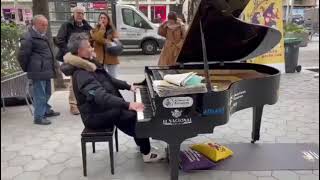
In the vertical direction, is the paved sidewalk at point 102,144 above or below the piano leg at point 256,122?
below

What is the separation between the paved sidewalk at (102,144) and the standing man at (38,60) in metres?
0.38

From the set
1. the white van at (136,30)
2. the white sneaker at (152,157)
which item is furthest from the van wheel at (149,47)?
the white sneaker at (152,157)

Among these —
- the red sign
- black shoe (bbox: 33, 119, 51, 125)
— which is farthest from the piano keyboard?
the red sign

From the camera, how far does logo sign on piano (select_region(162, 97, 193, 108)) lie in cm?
284

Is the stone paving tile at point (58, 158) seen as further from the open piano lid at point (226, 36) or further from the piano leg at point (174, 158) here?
the open piano lid at point (226, 36)

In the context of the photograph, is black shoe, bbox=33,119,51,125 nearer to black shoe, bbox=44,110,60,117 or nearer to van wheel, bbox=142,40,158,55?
black shoe, bbox=44,110,60,117

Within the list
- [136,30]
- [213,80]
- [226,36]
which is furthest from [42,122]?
[136,30]

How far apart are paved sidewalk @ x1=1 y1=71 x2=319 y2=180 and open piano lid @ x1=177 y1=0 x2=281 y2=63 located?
1086 mm

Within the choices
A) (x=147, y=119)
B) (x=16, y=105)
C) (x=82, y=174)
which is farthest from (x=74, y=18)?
(x=147, y=119)

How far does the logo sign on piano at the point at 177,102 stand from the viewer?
112 inches

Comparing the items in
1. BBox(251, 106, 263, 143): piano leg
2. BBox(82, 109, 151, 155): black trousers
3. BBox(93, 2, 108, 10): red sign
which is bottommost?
BBox(251, 106, 263, 143): piano leg

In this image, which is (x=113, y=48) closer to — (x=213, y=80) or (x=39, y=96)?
(x=39, y=96)

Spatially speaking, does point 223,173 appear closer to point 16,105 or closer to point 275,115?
point 275,115

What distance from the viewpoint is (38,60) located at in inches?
196
